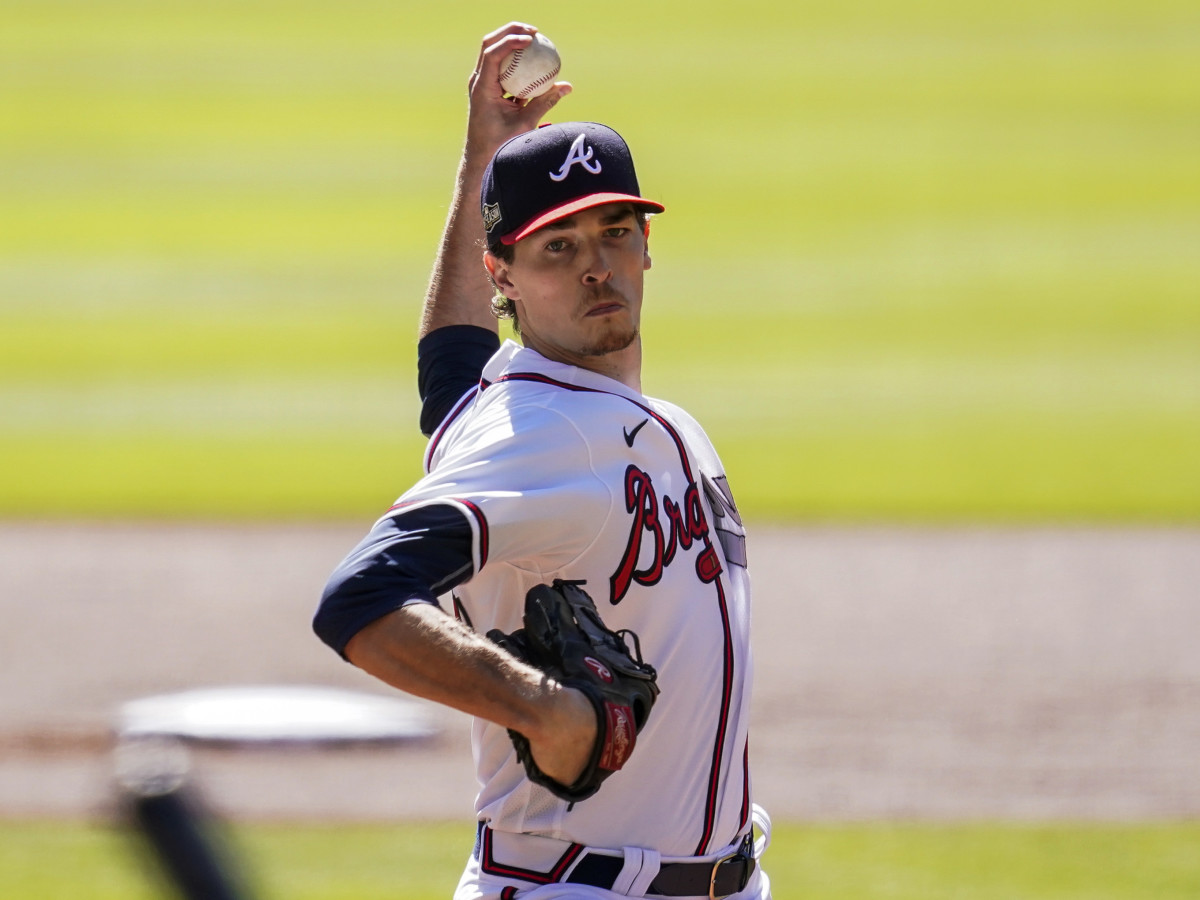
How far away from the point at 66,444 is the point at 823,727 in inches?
309

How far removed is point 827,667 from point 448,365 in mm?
4803

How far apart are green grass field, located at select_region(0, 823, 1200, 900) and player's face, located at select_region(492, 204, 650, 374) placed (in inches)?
107

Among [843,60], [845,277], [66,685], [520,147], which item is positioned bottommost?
[66,685]

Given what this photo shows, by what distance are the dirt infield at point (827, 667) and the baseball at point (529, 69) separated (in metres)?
2.74

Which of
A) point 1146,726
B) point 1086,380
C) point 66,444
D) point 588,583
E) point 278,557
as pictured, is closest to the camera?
point 588,583

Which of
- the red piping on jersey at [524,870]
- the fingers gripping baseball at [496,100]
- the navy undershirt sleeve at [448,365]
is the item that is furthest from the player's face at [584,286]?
the red piping on jersey at [524,870]

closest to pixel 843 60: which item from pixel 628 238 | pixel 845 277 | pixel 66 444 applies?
pixel 845 277

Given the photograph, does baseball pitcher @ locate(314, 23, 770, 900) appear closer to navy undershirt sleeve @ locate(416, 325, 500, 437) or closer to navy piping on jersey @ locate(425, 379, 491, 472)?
navy piping on jersey @ locate(425, 379, 491, 472)

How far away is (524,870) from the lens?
261 centimetres

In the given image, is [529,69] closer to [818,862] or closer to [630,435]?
[630,435]

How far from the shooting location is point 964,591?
886cm

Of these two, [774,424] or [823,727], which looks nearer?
[823,727]

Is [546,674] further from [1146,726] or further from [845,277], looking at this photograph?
→ [845,277]

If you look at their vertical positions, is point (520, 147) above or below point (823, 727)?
above
